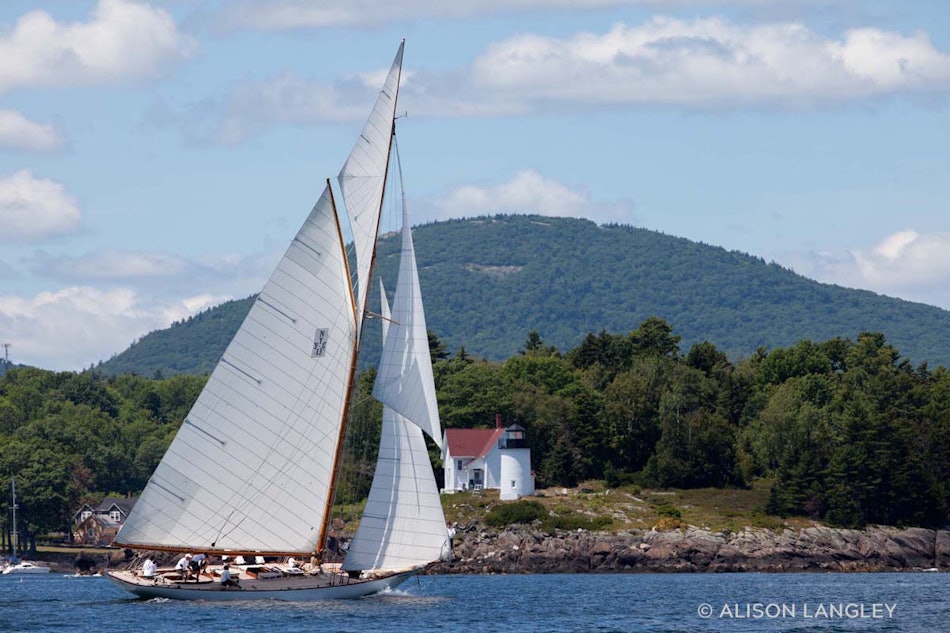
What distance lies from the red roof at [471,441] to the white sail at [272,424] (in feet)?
221

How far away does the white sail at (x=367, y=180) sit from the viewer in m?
56.6

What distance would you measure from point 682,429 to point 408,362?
70.9 m

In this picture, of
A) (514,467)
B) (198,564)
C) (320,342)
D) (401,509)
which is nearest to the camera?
(401,509)

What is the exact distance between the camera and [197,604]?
57.1m

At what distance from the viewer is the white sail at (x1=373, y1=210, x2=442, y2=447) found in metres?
55.2

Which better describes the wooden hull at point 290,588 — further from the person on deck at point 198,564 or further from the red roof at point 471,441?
the red roof at point 471,441

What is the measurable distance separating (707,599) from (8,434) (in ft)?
363

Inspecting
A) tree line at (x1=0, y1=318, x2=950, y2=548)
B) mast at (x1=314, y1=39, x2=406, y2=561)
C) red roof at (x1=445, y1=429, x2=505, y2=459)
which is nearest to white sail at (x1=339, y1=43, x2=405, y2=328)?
mast at (x1=314, y1=39, x2=406, y2=561)

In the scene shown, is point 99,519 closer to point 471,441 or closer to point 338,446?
point 471,441

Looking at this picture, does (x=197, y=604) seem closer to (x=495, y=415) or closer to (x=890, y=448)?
(x=890, y=448)

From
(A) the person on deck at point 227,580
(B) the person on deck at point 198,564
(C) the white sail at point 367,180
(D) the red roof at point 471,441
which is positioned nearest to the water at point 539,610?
(A) the person on deck at point 227,580

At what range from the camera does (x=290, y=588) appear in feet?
185

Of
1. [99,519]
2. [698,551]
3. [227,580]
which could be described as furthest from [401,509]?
[99,519]

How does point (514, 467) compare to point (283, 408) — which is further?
point (514, 467)
